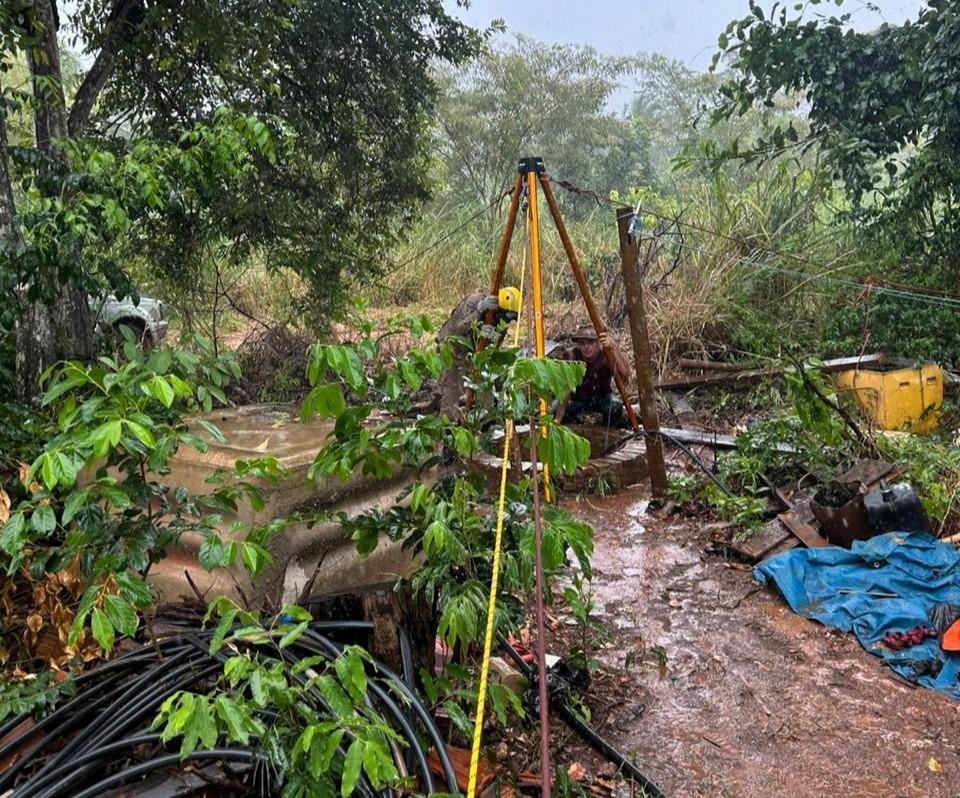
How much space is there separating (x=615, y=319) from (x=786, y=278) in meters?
2.12

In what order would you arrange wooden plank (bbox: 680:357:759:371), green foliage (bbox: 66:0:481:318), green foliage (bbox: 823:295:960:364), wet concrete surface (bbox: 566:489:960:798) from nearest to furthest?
wet concrete surface (bbox: 566:489:960:798) → green foliage (bbox: 66:0:481:318) → green foliage (bbox: 823:295:960:364) → wooden plank (bbox: 680:357:759:371)

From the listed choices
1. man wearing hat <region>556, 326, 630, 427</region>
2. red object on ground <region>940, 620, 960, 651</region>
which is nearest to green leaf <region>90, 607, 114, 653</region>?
red object on ground <region>940, 620, 960, 651</region>

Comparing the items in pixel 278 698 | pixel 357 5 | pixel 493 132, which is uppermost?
pixel 493 132

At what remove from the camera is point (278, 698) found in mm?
1736

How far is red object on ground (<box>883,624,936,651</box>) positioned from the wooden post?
7.30 ft

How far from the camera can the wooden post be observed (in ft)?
17.5

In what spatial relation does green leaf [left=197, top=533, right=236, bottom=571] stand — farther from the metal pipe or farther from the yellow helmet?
the yellow helmet

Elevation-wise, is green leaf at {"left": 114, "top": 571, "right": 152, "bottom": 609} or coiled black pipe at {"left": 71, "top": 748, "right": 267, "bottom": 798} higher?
green leaf at {"left": 114, "top": 571, "right": 152, "bottom": 609}

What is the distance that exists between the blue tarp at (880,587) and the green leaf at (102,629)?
336cm

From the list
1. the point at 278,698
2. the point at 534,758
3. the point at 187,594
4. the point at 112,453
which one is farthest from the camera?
the point at 187,594

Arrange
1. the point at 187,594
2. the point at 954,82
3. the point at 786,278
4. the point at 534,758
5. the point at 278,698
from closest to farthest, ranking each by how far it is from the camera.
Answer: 1. the point at 278,698
2. the point at 534,758
3. the point at 187,594
4. the point at 954,82
5. the point at 786,278

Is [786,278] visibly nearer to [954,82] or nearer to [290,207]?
[954,82]

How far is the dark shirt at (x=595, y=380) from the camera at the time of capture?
22.5 ft

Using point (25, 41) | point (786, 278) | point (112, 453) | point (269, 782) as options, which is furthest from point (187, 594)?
point (786, 278)
